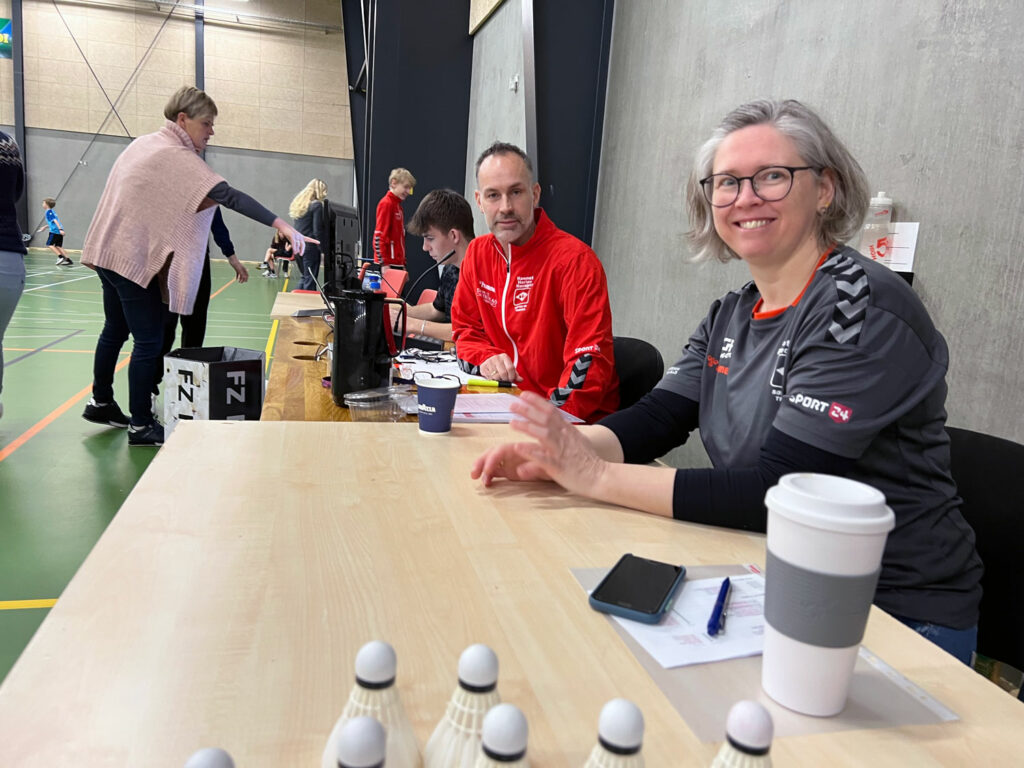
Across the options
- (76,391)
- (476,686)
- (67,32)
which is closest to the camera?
(476,686)

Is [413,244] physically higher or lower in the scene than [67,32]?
lower

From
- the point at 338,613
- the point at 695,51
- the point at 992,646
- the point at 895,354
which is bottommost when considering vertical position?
the point at 992,646

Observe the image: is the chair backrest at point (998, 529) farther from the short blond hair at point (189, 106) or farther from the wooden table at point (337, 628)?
the short blond hair at point (189, 106)

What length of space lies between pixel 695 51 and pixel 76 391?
4098 mm

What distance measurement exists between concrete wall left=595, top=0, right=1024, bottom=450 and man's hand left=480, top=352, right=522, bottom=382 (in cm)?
110

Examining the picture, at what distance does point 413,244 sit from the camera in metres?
6.57

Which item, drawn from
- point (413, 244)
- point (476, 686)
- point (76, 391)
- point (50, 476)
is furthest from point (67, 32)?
point (476, 686)

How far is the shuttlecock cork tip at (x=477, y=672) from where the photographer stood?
0.47 metres

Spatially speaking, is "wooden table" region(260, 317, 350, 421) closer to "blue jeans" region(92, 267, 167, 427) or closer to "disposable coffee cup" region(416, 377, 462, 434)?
"disposable coffee cup" region(416, 377, 462, 434)

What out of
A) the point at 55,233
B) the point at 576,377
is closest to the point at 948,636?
the point at 576,377

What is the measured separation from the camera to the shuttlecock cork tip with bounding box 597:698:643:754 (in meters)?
0.42

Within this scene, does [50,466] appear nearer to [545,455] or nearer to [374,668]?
[545,455]

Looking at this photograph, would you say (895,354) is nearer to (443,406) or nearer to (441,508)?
(441,508)

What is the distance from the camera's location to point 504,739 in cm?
41
